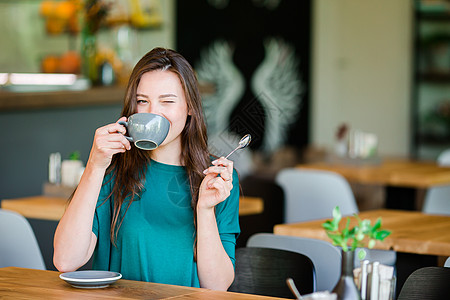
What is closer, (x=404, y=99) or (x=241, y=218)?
(x=241, y=218)

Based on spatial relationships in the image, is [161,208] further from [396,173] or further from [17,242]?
[396,173]

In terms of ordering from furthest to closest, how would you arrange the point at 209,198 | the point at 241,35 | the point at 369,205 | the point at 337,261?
the point at 241,35 → the point at 369,205 → the point at 337,261 → the point at 209,198

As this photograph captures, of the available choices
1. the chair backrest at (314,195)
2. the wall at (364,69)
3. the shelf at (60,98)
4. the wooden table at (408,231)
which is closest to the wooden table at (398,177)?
the chair backrest at (314,195)

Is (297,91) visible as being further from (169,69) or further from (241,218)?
(169,69)

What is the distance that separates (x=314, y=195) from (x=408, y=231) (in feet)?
3.58

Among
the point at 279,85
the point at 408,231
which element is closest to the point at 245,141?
the point at 408,231

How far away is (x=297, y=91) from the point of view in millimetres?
7719

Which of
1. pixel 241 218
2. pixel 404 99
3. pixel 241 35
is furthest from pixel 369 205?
pixel 404 99

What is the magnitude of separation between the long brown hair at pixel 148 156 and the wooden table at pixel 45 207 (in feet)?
3.18

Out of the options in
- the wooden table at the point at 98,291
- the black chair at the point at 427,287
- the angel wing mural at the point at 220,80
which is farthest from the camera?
the angel wing mural at the point at 220,80

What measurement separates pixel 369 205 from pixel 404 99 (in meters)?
3.06

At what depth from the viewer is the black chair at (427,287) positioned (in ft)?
6.03

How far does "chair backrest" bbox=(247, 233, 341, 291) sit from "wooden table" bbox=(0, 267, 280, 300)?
2.10 ft

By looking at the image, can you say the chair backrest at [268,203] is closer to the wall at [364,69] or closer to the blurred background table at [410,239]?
the blurred background table at [410,239]
